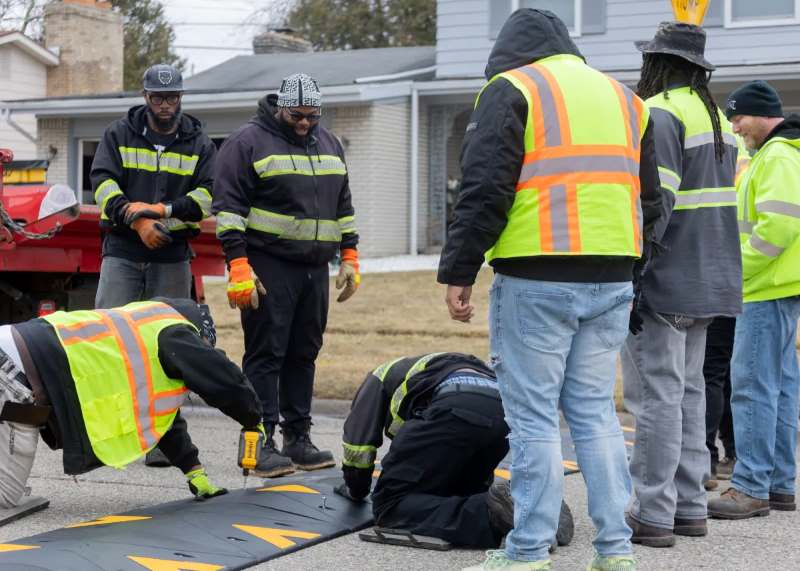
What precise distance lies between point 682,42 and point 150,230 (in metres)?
3.13

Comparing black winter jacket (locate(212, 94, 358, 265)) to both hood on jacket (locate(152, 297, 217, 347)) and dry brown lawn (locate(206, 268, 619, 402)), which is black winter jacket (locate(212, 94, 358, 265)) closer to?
hood on jacket (locate(152, 297, 217, 347))

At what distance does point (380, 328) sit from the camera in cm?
1350

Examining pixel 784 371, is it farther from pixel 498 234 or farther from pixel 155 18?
pixel 155 18

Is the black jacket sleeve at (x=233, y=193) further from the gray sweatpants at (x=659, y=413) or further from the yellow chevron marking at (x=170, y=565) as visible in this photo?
the gray sweatpants at (x=659, y=413)

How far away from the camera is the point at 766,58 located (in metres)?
17.6

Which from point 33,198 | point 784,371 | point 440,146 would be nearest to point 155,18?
point 440,146

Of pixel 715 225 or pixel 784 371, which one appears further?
pixel 784 371

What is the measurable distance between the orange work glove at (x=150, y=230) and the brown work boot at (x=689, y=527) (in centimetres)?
326

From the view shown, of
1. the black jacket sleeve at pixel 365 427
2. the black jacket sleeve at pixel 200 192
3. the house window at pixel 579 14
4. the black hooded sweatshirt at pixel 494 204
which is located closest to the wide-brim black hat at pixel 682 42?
the black hooded sweatshirt at pixel 494 204

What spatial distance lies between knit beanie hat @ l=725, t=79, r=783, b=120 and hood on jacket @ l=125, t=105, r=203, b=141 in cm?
308

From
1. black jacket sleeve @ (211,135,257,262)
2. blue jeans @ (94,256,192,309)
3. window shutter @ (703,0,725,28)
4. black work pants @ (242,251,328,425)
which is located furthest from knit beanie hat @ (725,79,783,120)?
window shutter @ (703,0,725,28)

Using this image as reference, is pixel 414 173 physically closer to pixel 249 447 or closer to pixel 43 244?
pixel 43 244

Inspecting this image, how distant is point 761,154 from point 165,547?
133 inches

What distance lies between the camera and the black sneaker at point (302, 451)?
262 inches
